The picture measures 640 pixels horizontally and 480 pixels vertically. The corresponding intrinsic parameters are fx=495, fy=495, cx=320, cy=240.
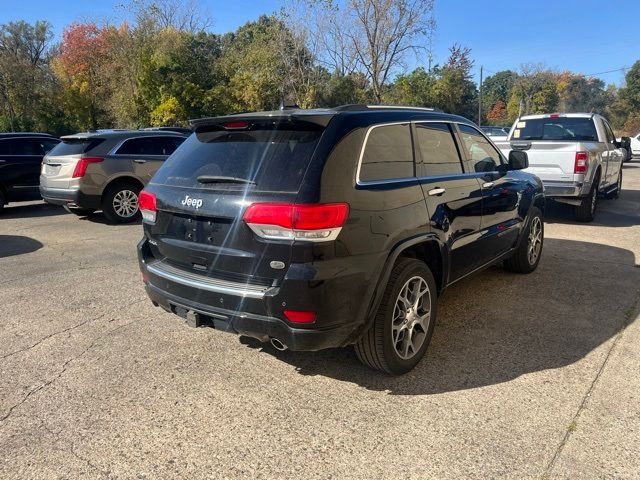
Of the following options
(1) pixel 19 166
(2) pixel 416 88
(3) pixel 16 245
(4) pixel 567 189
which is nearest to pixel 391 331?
(4) pixel 567 189

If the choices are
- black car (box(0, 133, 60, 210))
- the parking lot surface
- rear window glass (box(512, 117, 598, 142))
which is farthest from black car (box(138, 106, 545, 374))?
black car (box(0, 133, 60, 210))

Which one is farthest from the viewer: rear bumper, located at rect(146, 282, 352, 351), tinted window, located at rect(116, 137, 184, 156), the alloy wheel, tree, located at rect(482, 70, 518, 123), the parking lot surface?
tree, located at rect(482, 70, 518, 123)

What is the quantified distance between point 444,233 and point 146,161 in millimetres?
7205

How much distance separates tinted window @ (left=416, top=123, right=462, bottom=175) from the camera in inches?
145

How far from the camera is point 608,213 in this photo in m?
9.92

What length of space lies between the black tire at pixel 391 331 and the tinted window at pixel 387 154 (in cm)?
59

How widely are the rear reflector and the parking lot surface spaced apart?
0.61 metres

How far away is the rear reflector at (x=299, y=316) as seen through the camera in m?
2.73

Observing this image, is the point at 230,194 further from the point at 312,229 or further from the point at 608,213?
the point at 608,213

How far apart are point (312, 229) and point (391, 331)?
946 mm

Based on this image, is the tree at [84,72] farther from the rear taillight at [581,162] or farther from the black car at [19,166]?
the rear taillight at [581,162]

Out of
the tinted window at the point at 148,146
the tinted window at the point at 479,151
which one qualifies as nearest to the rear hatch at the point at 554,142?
the tinted window at the point at 479,151

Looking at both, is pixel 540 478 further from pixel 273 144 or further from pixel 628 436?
pixel 273 144

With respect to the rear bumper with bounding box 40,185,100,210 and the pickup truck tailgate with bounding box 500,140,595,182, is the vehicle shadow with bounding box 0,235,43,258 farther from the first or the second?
the pickup truck tailgate with bounding box 500,140,595,182
